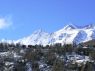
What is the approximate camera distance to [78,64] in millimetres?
133875

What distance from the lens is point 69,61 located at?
14200cm

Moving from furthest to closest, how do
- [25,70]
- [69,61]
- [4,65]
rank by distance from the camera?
[69,61] → [4,65] → [25,70]

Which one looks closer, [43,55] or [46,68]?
[46,68]

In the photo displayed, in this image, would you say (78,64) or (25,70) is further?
(78,64)

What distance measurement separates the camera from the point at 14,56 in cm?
14925

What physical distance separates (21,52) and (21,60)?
63.3 feet

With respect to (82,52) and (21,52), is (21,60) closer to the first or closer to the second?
(21,52)

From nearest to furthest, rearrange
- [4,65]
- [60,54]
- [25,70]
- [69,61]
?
[25,70]
[4,65]
[69,61]
[60,54]

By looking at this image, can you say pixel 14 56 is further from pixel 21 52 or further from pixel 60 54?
pixel 60 54

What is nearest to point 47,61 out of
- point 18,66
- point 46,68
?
point 46,68

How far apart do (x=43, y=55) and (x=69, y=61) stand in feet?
42.3

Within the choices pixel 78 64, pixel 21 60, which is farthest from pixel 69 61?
pixel 21 60

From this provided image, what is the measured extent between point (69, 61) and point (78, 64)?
8.65m

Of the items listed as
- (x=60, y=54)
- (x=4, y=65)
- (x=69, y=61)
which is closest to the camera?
(x=4, y=65)
